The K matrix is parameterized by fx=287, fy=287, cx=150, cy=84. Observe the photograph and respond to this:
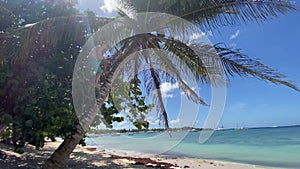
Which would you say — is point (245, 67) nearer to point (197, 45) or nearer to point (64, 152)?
point (197, 45)

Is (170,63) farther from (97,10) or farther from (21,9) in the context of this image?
(21,9)

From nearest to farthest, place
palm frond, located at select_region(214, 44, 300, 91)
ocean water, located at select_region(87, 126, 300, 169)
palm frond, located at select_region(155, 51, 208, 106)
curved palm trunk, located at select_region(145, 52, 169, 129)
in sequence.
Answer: palm frond, located at select_region(214, 44, 300, 91) → palm frond, located at select_region(155, 51, 208, 106) → curved palm trunk, located at select_region(145, 52, 169, 129) → ocean water, located at select_region(87, 126, 300, 169)

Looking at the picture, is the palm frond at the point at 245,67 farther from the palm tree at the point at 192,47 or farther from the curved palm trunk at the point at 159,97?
the curved palm trunk at the point at 159,97

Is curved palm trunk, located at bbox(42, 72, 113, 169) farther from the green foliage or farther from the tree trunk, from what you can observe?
the green foliage

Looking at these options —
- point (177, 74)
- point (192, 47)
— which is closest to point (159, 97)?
point (177, 74)

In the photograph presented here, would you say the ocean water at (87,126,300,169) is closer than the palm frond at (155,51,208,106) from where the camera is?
No

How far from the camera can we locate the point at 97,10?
658cm

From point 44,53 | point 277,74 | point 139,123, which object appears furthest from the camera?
point 139,123

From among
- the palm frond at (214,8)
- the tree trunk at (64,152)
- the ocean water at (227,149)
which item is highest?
the palm frond at (214,8)

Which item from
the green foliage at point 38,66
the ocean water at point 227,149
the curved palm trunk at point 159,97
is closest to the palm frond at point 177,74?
the curved palm trunk at point 159,97

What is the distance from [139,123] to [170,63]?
2.11 m

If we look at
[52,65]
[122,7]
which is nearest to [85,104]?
[52,65]

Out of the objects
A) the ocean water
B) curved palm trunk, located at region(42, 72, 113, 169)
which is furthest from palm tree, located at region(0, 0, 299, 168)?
the ocean water

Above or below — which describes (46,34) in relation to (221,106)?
above
